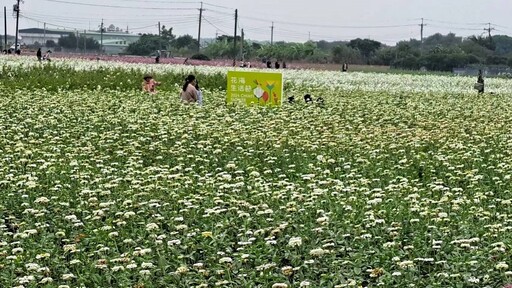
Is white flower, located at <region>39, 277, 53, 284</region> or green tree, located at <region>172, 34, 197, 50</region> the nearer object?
white flower, located at <region>39, 277, 53, 284</region>

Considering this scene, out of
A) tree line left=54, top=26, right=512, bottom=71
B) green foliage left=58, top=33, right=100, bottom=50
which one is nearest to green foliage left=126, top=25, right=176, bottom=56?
tree line left=54, top=26, right=512, bottom=71

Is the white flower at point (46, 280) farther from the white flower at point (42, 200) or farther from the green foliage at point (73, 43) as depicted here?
the green foliage at point (73, 43)

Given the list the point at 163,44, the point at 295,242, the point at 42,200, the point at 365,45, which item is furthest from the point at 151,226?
the point at 163,44

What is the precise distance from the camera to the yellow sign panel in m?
21.5

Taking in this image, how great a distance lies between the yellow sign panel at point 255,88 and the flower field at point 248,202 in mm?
4927

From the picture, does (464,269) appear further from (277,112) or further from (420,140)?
(277,112)

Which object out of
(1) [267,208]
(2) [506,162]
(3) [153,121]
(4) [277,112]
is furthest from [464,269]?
(4) [277,112]

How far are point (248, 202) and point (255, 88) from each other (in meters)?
13.6

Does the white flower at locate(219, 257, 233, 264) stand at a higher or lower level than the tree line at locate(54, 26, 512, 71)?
lower

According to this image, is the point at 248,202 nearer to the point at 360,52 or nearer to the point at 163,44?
the point at 360,52

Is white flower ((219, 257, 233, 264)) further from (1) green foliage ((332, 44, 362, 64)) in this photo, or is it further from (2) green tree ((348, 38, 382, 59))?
(2) green tree ((348, 38, 382, 59))

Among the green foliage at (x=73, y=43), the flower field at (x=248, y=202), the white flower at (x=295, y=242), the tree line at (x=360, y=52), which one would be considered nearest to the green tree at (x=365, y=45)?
the tree line at (x=360, y=52)

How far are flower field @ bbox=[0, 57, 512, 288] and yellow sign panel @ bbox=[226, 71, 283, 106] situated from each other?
194 inches

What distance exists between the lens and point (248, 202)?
26.8ft
